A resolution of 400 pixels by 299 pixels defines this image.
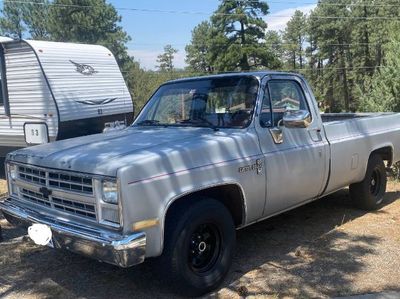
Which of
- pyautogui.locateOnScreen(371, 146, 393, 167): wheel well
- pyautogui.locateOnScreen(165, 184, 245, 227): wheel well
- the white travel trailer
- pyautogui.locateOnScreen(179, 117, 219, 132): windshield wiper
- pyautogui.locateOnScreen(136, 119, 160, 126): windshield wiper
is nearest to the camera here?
pyautogui.locateOnScreen(165, 184, 245, 227): wheel well

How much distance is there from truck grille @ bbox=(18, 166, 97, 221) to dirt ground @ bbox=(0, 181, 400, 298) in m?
0.79

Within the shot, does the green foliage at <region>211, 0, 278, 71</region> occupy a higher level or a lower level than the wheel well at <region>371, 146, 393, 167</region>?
higher

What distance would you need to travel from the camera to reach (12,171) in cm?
493

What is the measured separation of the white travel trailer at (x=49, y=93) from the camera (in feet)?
31.8

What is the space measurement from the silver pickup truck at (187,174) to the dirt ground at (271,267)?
469 mm

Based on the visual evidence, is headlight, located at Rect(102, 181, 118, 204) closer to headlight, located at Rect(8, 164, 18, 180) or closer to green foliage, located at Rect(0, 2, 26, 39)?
headlight, located at Rect(8, 164, 18, 180)

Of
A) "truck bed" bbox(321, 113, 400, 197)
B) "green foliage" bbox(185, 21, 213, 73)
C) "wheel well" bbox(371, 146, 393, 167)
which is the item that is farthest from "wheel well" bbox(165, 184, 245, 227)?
"green foliage" bbox(185, 21, 213, 73)

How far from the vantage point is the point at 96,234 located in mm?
3873

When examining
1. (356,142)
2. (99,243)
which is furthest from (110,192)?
(356,142)

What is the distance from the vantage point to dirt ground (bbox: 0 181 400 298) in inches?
176

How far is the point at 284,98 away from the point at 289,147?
0.61 m

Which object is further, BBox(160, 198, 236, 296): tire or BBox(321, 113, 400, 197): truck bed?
BBox(321, 113, 400, 197): truck bed

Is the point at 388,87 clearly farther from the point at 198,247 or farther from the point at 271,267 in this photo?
the point at 198,247

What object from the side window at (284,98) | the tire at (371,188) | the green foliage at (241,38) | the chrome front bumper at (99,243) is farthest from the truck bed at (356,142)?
the green foliage at (241,38)
